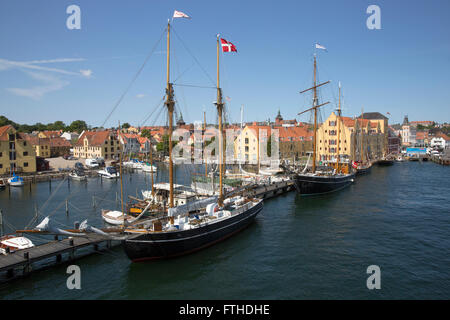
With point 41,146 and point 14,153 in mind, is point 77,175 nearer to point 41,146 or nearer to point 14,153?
point 14,153

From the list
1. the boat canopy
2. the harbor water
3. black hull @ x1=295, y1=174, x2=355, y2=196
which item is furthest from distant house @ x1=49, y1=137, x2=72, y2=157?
black hull @ x1=295, y1=174, x2=355, y2=196

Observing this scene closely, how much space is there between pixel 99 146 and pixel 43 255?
82843mm

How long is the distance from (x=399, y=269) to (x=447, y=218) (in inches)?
752

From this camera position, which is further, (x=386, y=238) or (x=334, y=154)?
(x=334, y=154)

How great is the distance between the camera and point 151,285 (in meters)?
20.8

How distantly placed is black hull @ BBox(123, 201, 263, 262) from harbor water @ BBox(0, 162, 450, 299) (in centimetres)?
63

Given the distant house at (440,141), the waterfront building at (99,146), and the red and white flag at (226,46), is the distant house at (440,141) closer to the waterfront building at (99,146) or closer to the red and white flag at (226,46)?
the waterfront building at (99,146)

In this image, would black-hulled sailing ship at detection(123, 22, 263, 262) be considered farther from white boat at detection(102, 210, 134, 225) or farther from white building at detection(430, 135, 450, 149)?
white building at detection(430, 135, 450, 149)

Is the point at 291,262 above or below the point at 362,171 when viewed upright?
below

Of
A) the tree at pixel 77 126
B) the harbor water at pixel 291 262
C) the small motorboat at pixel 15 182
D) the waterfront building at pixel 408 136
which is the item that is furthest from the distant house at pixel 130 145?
the waterfront building at pixel 408 136

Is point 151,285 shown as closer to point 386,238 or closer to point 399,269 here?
point 399,269

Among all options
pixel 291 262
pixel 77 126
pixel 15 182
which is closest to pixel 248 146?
pixel 15 182

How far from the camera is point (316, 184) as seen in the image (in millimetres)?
50906
